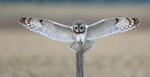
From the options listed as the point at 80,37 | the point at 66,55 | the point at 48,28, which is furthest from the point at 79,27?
the point at 66,55

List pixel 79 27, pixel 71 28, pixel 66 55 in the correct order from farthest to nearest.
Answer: pixel 66 55, pixel 71 28, pixel 79 27

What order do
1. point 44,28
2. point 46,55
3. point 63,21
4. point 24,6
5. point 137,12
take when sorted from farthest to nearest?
point 24,6
point 137,12
point 63,21
point 46,55
point 44,28

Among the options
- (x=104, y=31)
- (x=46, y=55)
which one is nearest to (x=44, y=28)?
(x=104, y=31)

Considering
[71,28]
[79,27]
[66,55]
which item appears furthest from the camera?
[66,55]

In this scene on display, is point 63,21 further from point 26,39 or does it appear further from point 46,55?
point 46,55

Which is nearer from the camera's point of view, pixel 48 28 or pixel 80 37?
pixel 80 37

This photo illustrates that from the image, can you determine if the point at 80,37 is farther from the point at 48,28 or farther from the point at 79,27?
the point at 48,28
